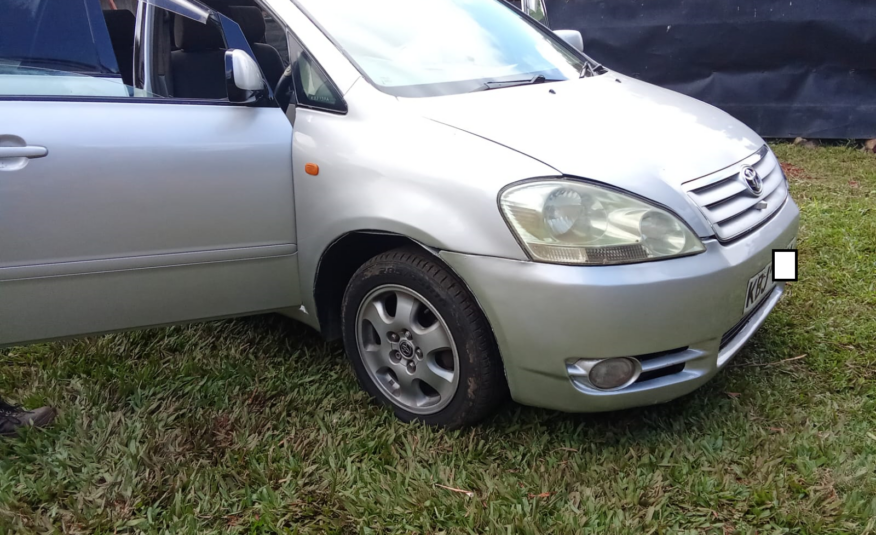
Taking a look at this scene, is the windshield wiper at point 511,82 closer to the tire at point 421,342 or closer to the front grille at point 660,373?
the tire at point 421,342

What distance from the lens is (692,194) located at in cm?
214

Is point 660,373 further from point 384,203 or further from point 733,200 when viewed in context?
point 384,203

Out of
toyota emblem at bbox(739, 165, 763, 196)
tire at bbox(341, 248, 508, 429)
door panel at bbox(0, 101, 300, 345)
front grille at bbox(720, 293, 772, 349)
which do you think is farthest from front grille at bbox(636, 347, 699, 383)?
door panel at bbox(0, 101, 300, 345)

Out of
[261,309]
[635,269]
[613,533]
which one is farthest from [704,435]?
[261,309]

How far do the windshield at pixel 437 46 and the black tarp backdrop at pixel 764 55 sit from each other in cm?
406

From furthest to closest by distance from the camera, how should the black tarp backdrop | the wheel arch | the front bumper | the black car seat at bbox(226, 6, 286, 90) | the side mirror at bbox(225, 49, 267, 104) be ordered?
1. the black tarp backdrop
2. the black car seat at bbox(226, 6, 286, 90)
3. the wheel arch
4. the side mirror at bbox(225, 49, 267, 104)
5. the front bumper

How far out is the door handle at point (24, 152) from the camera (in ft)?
7.17

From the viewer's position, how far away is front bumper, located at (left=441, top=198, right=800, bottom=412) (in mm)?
1971

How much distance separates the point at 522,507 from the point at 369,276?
91 cm

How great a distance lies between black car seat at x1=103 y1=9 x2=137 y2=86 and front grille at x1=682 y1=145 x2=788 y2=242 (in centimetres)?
203

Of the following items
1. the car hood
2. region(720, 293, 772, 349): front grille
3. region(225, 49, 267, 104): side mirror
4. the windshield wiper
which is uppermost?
region(225, 49, 267, 104): side mirror

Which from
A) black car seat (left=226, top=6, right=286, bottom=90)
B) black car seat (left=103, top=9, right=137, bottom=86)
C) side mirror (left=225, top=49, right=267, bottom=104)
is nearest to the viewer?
side mirror (left=225, top=49, right=267, bottom=104)

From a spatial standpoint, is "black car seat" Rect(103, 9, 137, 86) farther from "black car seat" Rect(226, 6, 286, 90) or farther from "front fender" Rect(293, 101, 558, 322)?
"front fender" Rect(293, 101, 558, 322)

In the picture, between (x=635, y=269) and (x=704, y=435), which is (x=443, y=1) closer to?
(x=635, y=269)
